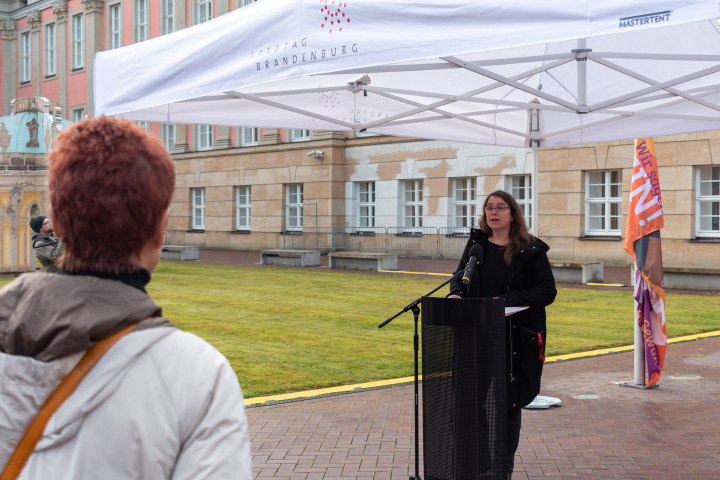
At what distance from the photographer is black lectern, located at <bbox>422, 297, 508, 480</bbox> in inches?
174

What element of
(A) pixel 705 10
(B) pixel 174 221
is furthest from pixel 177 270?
(A) pixel 705 10

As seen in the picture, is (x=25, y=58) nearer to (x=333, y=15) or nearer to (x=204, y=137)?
(x=204, y=137)

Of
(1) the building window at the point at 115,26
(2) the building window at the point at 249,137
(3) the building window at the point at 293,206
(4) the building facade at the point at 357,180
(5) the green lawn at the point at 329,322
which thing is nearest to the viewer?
(5) the green lawn at the point at 329,322

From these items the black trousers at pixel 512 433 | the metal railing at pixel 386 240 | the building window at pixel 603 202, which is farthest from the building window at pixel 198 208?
the black trousers at pixel 512 433

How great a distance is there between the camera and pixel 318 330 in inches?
471

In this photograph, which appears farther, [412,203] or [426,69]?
[412,203]

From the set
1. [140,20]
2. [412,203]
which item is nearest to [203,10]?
[140,20]

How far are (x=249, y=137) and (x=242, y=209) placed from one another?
3.20 metres

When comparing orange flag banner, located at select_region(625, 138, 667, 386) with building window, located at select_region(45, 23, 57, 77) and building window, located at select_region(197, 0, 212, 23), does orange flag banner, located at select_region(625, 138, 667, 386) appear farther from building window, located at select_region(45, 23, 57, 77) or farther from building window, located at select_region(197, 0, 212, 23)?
building window, located at select_region(45, 23, 57, 77)

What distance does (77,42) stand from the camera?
46000mm

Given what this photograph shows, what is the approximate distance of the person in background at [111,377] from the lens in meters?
1.47

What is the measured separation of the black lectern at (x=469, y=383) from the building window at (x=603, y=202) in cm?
2044

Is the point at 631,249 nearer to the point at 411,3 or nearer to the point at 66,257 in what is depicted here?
the point at 411,3

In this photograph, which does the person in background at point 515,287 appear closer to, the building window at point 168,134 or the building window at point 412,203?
the building window at point 412,203
